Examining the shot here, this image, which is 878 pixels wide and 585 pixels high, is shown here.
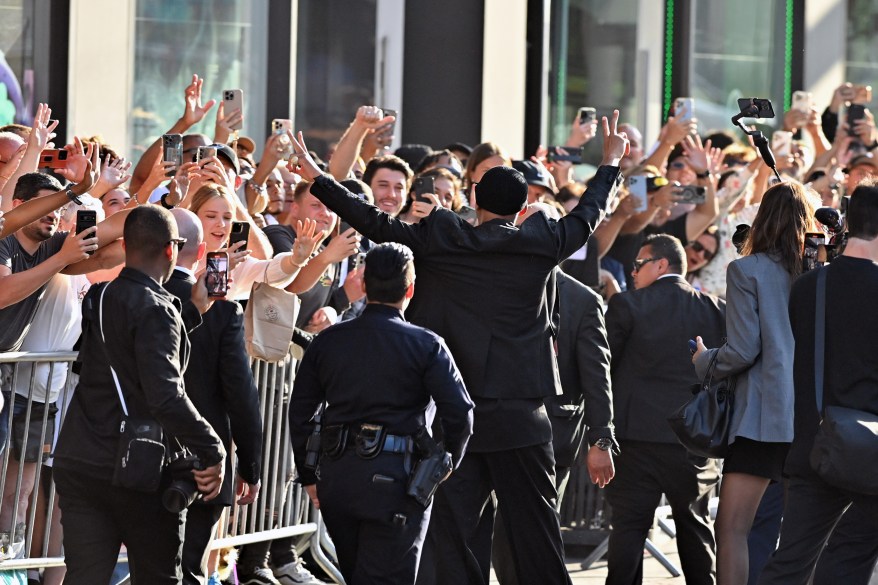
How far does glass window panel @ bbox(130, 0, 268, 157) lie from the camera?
42.0 ft

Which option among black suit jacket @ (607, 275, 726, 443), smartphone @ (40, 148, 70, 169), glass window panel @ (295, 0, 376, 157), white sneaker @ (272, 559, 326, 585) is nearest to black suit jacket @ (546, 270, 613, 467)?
black suit jacket @ (607, 275, 726, 443)

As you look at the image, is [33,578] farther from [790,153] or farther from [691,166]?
[790,153]

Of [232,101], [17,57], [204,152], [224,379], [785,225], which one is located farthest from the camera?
[17,57]

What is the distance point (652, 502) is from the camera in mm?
7891

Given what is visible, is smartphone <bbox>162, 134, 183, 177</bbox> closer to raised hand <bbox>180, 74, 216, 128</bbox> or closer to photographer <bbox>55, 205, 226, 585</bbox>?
raised hand <bbox>180, 74, 216, 128</bbox>

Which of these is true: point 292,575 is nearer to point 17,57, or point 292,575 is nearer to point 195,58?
point 17,57

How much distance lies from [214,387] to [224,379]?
0.06 meters

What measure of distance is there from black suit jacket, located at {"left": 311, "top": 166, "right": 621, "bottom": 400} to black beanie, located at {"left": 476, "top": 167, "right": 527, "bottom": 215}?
0.23 ft

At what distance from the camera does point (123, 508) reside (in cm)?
581

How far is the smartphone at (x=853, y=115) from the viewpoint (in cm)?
1217

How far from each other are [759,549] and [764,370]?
3.44ft

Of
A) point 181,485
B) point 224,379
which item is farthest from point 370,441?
point 224,379

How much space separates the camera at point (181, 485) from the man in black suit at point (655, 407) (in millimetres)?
2759

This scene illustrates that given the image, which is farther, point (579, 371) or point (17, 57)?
point (17, 57)
